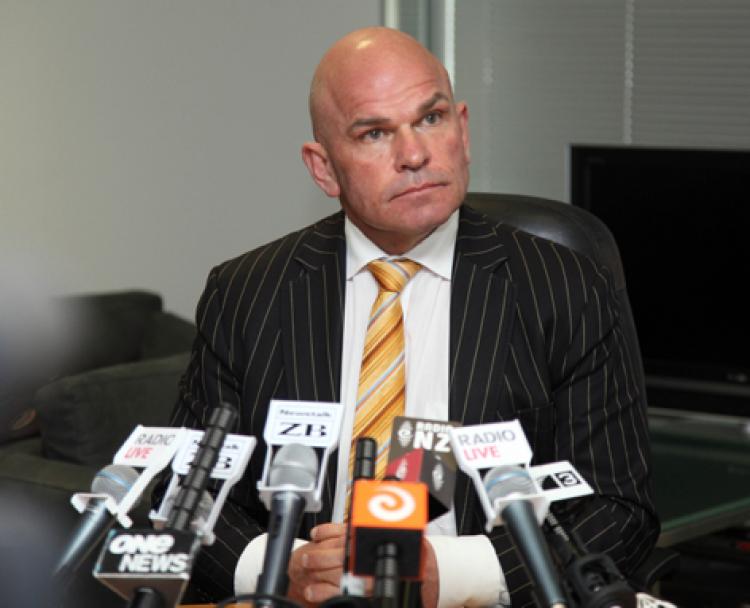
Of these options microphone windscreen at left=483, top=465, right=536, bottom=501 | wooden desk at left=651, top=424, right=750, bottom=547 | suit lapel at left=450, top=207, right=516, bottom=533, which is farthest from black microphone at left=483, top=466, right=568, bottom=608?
wooden desk at left=651, top=424, right=750, bottom=547

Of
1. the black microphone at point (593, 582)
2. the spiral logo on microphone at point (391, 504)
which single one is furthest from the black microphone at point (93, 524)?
the black microphone at point (593, 582)

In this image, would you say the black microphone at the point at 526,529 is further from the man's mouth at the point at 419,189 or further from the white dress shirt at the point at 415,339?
the man's mouth at the point at 419,189

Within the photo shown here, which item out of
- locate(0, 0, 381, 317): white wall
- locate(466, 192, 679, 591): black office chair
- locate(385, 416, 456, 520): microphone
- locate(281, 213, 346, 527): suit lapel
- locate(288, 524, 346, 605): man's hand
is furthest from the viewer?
locate(0, 0, 381, 317): white wall

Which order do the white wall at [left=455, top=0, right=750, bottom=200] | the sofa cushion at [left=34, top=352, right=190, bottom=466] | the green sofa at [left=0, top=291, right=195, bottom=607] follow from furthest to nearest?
1. the white wall at [left=455, top=0, right=750, bottom=200]
2. the sofa cushion at [left=34, top=352, right=190, bottom=466]
3. the green sofa at [left=0, top=291, right=195, bottom=607]

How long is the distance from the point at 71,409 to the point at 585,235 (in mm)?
1535

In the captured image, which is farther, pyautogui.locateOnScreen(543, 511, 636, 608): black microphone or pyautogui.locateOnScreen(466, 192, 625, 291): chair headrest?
pyautogui.locateOnScreen(466, 192, 625, 291): chair headrest

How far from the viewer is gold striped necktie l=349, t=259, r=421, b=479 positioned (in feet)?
5.76

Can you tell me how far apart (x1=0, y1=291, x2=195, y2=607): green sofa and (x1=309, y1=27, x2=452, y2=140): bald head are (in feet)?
3.98

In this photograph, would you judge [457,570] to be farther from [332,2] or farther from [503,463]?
[332,2]

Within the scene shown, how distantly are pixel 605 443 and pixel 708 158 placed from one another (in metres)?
1.54

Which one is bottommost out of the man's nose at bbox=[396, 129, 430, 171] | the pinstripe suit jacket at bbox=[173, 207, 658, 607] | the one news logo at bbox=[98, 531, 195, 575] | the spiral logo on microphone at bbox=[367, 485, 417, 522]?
the pinstripe suit jacket at bbox=[173, 207, 658, 607]

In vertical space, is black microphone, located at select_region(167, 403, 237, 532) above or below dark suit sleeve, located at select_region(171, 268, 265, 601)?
above

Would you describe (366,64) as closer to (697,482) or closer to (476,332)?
(476,332)

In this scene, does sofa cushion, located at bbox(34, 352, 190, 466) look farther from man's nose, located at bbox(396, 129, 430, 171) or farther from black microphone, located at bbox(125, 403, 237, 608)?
black microphone, located at bbox(125, 403, 237, 608)
